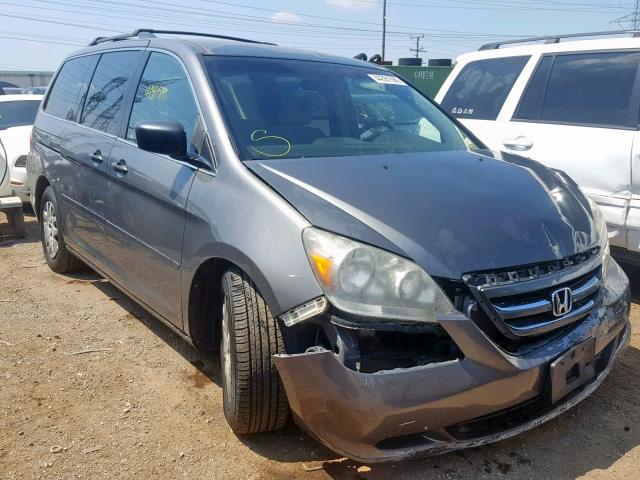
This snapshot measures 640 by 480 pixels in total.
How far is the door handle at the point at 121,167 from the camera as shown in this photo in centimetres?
347

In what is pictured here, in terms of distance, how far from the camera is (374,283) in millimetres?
2229

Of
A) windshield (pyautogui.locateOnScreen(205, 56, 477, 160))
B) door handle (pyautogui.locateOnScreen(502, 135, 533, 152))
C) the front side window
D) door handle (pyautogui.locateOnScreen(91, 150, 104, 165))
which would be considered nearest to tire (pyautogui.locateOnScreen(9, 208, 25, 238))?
door handle (pyautogui.locateOnScreen(91, 150, 104, 165))

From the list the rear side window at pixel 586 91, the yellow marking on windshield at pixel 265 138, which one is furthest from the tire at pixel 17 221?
the rear side window at pixel 586 91

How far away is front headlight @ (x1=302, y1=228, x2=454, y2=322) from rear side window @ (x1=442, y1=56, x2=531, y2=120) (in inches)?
140

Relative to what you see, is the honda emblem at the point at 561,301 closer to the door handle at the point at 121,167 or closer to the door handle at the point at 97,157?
the door handle at the point at 121,167

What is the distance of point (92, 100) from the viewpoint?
4379 millimetres

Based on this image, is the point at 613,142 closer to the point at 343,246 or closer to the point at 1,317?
the point at 343,246

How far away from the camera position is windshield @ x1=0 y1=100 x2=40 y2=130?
346 inches

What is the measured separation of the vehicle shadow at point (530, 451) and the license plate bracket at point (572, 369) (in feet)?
1.08

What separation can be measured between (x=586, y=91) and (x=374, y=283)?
349cm

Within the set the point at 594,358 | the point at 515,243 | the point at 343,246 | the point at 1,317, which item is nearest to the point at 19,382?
the point at 1,317

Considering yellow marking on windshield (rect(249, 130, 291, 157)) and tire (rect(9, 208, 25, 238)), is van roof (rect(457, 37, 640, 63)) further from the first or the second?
tire (rect(9, 208, 25, 238))

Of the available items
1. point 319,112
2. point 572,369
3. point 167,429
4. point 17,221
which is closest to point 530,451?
point 572,369

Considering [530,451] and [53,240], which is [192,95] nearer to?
[530,451]
